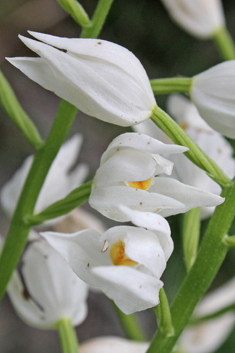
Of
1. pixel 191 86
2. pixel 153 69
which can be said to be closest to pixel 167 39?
pixel 153 69

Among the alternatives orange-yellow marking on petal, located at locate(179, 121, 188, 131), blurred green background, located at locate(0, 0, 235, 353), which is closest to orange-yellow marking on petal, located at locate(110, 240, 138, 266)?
orange-yellow marking on petal, located at locate(179, 121, 188, 131)

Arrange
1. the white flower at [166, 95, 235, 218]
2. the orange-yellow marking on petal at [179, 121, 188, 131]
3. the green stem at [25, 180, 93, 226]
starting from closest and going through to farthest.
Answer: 1. the green stem at [25, 180, 93, 226]
2. the white flower at [166, 95, 235, 218]
3. the orange-yellow marking on petal at [179, 121, 188, 131]

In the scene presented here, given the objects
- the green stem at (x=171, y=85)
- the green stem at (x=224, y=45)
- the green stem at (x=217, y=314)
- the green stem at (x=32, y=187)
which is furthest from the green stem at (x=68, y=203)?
the green stem at (x=224, y=45)

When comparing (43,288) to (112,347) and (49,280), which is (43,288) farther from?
(112,347)

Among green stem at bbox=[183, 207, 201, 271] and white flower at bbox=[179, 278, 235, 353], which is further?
white flower at bbox=[179, 278, 235, 353]

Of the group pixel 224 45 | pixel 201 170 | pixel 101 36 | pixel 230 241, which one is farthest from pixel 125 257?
A: pixel 101 36

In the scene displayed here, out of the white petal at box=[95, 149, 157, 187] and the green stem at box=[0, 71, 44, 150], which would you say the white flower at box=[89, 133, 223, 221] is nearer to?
the white petal at box=[95, 149, 157, 187]

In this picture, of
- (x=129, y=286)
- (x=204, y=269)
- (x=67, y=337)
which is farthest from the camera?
(x=67, y=337)
